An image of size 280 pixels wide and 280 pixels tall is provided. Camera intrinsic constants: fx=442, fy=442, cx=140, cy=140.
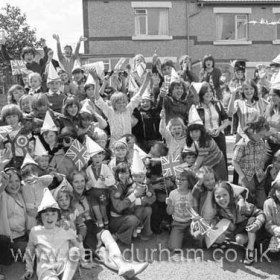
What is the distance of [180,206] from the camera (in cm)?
480

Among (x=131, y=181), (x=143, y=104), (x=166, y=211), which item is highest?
(x=143, y=104)

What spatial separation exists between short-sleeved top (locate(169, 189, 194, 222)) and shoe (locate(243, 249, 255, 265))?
700mm

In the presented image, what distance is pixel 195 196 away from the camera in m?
4.73

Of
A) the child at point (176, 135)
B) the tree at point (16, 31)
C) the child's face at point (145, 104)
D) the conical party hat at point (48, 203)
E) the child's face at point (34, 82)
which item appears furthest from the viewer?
A: the tree at point (16, 31)

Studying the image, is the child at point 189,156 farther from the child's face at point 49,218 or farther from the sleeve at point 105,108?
the child's face at point 49,218

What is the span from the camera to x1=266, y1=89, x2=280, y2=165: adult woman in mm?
5391

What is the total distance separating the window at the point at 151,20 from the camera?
1789 cm

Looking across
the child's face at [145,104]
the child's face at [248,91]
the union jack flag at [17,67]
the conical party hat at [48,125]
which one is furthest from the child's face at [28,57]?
the child's face at [248,91]

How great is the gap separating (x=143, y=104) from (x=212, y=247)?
220 cm

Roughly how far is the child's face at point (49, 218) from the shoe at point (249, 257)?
1947 mm

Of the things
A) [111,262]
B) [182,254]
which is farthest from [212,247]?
[111,262]

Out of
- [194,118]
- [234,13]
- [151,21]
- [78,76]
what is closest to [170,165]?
[194,118]

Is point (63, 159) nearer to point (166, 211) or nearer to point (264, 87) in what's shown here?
point (166, 211)

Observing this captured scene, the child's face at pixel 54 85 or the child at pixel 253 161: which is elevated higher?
the child's face at pixel 54 85
